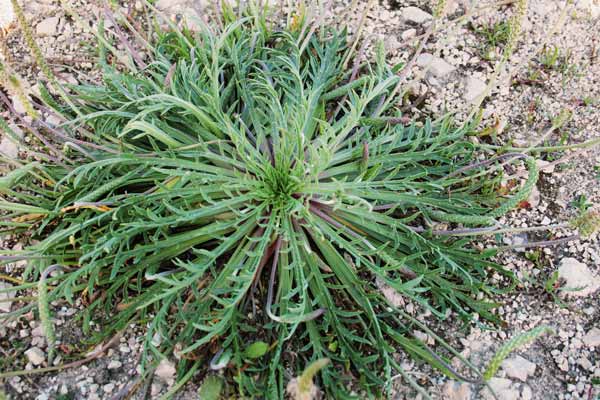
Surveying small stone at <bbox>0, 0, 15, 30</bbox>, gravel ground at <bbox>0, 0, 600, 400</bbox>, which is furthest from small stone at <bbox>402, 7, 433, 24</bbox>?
small stone at <bbox>0, 0, 15, 30</bbox>

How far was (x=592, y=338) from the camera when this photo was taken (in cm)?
253

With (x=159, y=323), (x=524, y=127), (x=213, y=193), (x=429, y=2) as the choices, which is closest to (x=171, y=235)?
(x=213, y=193)

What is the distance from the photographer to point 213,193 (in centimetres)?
255

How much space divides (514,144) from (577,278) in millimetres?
769

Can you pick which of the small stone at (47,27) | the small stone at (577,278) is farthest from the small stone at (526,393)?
the small stone at (47,27)

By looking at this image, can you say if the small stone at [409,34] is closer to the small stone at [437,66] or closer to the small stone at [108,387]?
the small stone at [437,66]

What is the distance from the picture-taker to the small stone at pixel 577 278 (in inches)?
104

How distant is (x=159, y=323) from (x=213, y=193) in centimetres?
60

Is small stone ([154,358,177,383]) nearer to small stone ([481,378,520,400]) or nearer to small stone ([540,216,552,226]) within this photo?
small stone ([481,378,520,400])

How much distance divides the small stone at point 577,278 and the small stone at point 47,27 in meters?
2.97

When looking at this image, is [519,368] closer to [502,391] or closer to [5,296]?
[502,391]

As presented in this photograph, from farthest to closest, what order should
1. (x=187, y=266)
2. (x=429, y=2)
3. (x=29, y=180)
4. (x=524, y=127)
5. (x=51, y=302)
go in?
(x=429, y=2) < (x=524, y=127) < (x=29, y=180) < (x=51, y=302) < (x=187, y=266)

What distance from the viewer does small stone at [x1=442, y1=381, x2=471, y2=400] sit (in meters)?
2.34

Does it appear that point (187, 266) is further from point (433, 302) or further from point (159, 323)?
point (433, 302)
